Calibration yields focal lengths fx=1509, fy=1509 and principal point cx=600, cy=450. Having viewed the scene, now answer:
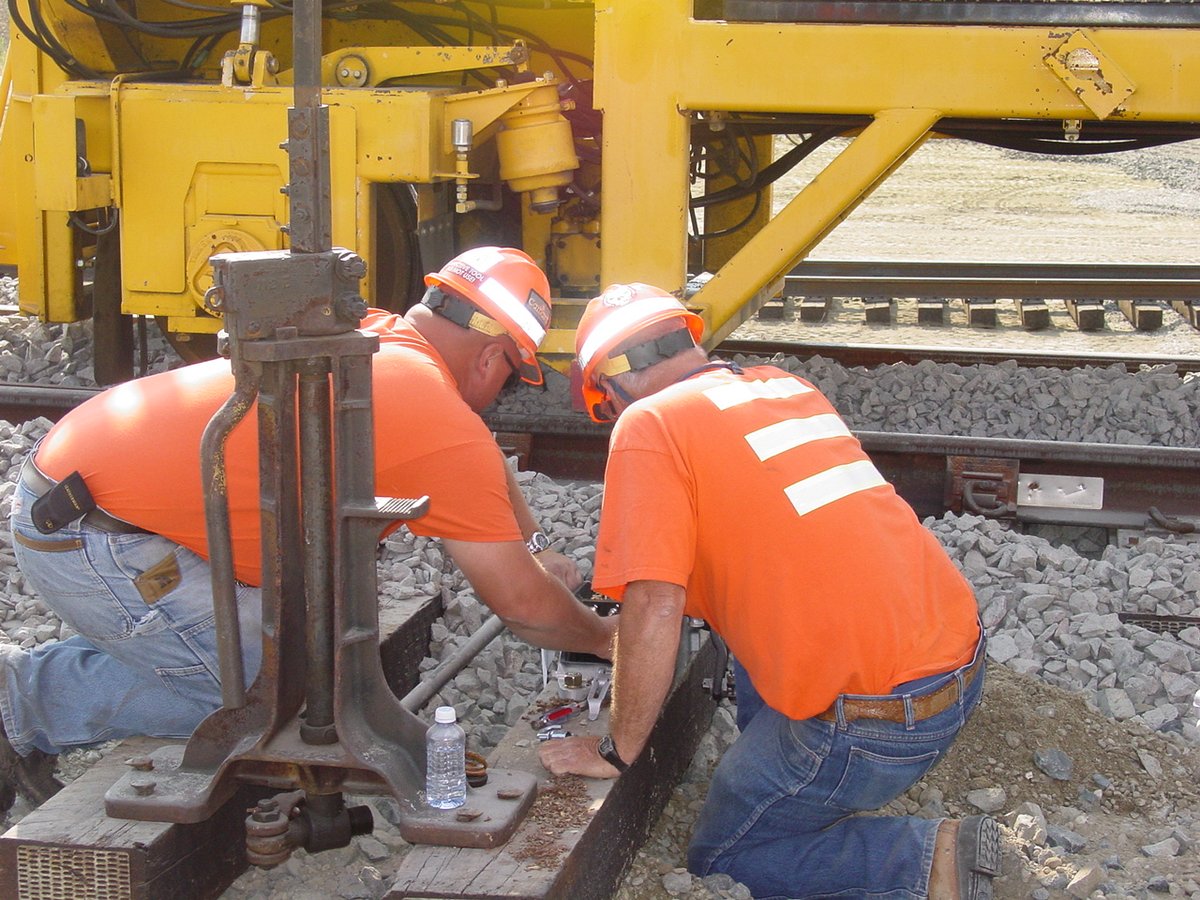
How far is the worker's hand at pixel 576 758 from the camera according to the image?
328 cm

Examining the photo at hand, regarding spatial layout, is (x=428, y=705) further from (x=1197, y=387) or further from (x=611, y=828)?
(x=1197, y=387)

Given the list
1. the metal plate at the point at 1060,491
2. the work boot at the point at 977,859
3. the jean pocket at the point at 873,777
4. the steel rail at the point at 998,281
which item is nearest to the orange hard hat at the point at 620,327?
the jean pocket at the point at 873,777

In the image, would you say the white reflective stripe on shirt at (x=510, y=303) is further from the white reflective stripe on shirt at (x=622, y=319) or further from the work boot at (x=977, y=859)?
the work boot at (x=977, y=859)

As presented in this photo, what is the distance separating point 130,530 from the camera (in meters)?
3.43

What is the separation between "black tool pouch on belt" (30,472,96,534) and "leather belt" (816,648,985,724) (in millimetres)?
1689

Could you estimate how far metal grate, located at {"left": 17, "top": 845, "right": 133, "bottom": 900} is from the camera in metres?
2.97

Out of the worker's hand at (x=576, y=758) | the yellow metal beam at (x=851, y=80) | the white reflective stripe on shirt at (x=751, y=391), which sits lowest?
the worker's hand at (x=576, y=758)

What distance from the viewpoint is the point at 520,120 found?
602cm

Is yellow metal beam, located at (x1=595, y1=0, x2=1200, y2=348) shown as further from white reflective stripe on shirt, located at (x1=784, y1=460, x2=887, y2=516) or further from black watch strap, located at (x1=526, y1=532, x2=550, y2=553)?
white reflective stripe on shirt, located at (x1=784, y1=460, x2=887, y2=516)

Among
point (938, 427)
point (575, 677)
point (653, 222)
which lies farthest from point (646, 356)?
point (938, 427)

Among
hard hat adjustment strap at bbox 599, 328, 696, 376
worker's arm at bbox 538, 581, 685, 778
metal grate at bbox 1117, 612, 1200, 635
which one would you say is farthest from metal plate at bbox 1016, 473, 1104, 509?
worker's arm at bbox 538, 581, 685, 778

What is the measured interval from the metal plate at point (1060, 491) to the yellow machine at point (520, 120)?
1.23m

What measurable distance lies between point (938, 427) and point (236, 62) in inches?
133

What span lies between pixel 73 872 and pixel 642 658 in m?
1.21
